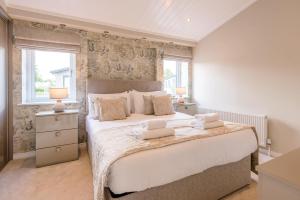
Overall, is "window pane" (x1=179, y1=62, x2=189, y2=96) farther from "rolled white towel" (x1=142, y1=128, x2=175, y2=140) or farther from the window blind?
"rolled white towel" (x1=142, y1=128, x2=175, y2=140)

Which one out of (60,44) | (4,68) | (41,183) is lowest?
(41,183)

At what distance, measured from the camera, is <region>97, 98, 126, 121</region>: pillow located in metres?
2.72

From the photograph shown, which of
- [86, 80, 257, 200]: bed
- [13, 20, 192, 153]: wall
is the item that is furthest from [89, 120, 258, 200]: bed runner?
[13, 20, 192, 153]: wall

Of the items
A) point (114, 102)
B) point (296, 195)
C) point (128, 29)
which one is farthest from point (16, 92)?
point (296, 195)

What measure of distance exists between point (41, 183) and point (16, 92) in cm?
157

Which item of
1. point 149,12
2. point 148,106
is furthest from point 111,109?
point 149,12

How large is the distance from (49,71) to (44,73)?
0.09 meters

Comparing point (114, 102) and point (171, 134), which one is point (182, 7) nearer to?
point (114, 102)

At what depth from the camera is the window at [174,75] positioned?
458 cm

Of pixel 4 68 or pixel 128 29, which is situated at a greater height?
pixel 128 29

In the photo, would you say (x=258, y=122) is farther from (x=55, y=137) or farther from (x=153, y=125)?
(x=55, y=137)

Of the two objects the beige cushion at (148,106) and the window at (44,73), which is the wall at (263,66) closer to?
the beige cushion at (148,106)

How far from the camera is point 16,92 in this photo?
2.88 m

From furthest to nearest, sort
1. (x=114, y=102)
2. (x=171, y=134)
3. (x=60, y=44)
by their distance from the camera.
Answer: (x=60, y=44) → (x=114, y=102) → (x=171, y=134)
